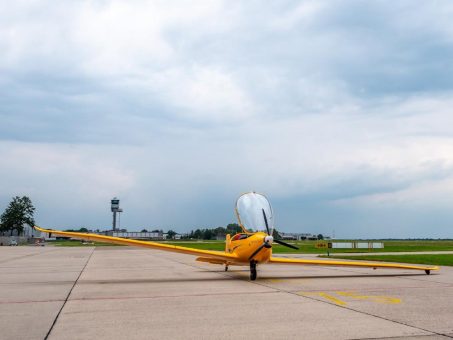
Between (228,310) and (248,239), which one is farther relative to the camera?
(248,239)

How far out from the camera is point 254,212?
1416cm

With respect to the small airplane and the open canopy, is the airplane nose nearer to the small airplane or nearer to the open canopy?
the small airplane

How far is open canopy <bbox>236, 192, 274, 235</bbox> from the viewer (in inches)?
545

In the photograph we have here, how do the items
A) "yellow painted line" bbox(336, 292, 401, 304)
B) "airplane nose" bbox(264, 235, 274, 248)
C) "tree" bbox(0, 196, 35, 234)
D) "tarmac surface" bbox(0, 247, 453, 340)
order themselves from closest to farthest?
"tarmac surface" bbox(0, 247, 453, 340), "yellow painted line" bbox(336, 292, 401, 304), "airplane nose" bbox(264, 235, 274, 248), "tree" bbox(0, 196, 35, 234)

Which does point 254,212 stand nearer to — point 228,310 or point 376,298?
point 376,298

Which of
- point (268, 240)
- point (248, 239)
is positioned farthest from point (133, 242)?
point (268, 240)

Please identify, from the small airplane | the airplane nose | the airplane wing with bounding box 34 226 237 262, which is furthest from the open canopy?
the airplane wing with bounding box 34 226 237 262

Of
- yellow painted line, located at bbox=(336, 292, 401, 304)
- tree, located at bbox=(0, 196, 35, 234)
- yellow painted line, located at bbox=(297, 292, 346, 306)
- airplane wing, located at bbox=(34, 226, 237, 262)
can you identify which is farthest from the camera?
tree, located at bbox=(0, 196, 35, 234)

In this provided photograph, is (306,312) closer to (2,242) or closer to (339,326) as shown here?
(339,326)

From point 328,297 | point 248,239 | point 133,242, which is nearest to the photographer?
point 328,297

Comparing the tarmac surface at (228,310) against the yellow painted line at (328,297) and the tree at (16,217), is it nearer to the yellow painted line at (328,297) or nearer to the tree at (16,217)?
the yellow painted line at (328,297)

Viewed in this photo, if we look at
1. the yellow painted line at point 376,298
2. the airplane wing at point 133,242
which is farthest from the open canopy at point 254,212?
the yellow painted line at point 376,298

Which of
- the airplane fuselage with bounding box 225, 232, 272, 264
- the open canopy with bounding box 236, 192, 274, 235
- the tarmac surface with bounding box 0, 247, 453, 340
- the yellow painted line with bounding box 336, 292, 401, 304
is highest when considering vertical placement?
the open canopy with bounding box 236, 192, 274, 235

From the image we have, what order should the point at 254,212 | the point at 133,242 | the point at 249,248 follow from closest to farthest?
the point at 249,248, the point at 133,242, the point at 254,212
